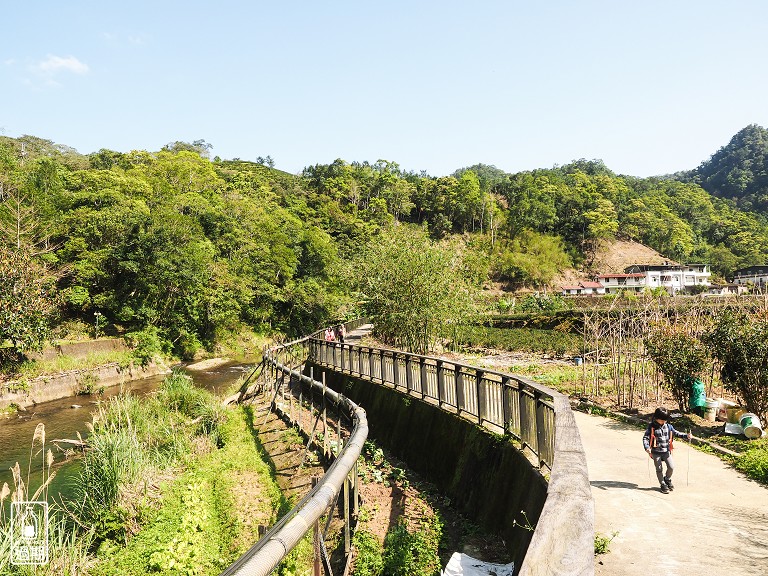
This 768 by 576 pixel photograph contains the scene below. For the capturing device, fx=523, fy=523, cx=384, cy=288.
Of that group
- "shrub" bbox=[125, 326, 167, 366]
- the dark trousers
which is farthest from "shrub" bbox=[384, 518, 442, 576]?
"shrub" bbox=[125, 326, 167, 366]

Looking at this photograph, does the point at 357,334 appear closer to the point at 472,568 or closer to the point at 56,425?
the point at 56,425

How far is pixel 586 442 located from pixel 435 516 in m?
3.84

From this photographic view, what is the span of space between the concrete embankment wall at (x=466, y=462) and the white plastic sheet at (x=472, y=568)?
7.9 inches

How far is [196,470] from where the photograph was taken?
1149 centimetres

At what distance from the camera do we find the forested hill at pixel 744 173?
497 feet

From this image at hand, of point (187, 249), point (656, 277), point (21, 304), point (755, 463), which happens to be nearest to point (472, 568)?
point (755, 463)

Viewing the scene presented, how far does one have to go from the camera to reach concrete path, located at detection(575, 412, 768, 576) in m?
4.94

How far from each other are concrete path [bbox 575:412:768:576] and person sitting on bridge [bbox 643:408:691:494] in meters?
0.18

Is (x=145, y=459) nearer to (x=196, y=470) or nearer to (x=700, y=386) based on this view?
(x=196, y=470)

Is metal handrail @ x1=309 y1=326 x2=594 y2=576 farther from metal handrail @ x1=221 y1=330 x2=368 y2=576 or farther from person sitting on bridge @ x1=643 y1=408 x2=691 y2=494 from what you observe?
person sitting on bridge @ x1=643 y1=408 x2=691 y2=494

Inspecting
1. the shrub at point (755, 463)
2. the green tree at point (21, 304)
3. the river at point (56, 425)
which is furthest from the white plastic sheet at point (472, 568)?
the green tree at point (21, 304)

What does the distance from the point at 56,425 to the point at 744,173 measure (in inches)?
7555

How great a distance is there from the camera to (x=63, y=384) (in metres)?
26.4

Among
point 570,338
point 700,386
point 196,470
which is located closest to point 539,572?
point 196,470
